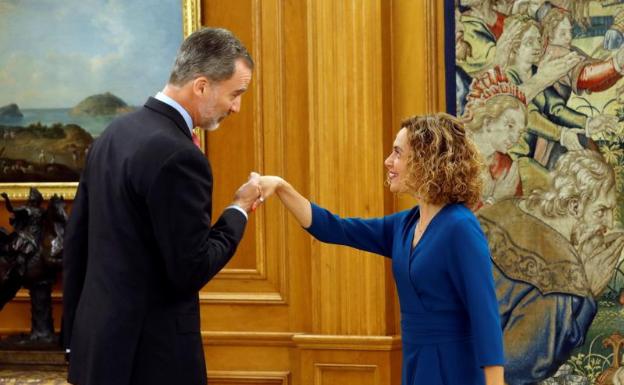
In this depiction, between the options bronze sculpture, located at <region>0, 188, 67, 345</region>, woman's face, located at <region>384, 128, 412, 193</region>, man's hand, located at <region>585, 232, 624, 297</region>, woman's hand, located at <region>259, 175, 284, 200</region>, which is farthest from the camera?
bronze sculpture, located at <region>0, 188, 67, 345</region>

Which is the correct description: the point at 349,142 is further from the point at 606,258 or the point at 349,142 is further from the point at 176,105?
the point at 176,105

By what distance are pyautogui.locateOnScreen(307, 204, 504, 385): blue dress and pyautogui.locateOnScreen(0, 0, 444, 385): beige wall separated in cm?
152

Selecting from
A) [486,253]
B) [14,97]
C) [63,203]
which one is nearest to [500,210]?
[486,253]

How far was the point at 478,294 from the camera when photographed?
3.25 metres

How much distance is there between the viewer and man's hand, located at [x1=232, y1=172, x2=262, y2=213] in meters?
3.60

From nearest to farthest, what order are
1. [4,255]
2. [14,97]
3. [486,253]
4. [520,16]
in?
[486,253]
[520,16]
[4,255]
[14,97]

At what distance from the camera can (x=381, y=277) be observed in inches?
196

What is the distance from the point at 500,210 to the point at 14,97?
8.39ft

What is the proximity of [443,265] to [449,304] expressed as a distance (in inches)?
4.9

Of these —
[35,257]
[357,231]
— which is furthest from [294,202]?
[35,257]

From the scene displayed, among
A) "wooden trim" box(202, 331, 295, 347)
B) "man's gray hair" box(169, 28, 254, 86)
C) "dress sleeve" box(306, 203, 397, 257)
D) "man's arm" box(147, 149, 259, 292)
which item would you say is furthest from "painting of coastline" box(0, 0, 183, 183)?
"man's arm" box(147, 149, 259, 292)

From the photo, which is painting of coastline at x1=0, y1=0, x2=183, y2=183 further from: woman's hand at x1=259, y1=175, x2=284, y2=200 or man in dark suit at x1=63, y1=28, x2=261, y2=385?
man in dark suit at x1=63, y1=28, x2=261, y2=385

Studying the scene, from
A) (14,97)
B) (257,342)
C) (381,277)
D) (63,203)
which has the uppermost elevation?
(14,97)

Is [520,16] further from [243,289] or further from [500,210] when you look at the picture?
[243,289]
